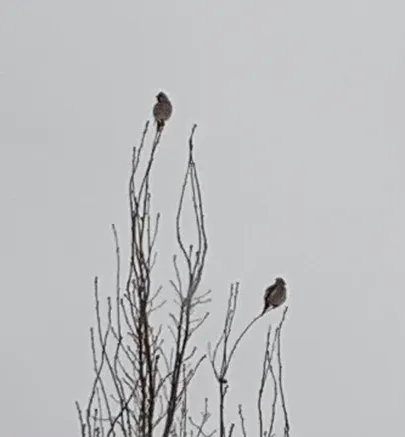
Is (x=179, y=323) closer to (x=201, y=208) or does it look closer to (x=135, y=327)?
(x=135, y=327)

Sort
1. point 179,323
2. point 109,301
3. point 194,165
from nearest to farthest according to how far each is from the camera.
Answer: point 179,323
point 194,165
point 109,301

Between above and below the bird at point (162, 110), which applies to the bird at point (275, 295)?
below

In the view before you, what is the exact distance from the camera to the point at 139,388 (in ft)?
7.03

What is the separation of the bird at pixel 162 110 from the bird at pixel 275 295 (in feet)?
1.50

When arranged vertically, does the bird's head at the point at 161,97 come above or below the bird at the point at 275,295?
above

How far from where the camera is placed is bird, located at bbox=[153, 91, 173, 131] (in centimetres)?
234

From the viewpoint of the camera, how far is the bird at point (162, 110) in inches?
92.3

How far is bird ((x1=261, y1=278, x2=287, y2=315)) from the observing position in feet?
7.39

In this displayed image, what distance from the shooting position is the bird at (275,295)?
7.39ft

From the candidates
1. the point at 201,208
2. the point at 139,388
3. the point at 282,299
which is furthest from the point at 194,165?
the point at 139,388

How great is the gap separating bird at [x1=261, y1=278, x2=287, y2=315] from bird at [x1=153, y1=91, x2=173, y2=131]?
46 centimetres

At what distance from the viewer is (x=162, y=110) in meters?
2.35

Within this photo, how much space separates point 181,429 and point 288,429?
9.9 inches

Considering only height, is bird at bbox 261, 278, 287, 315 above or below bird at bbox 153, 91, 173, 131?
below
